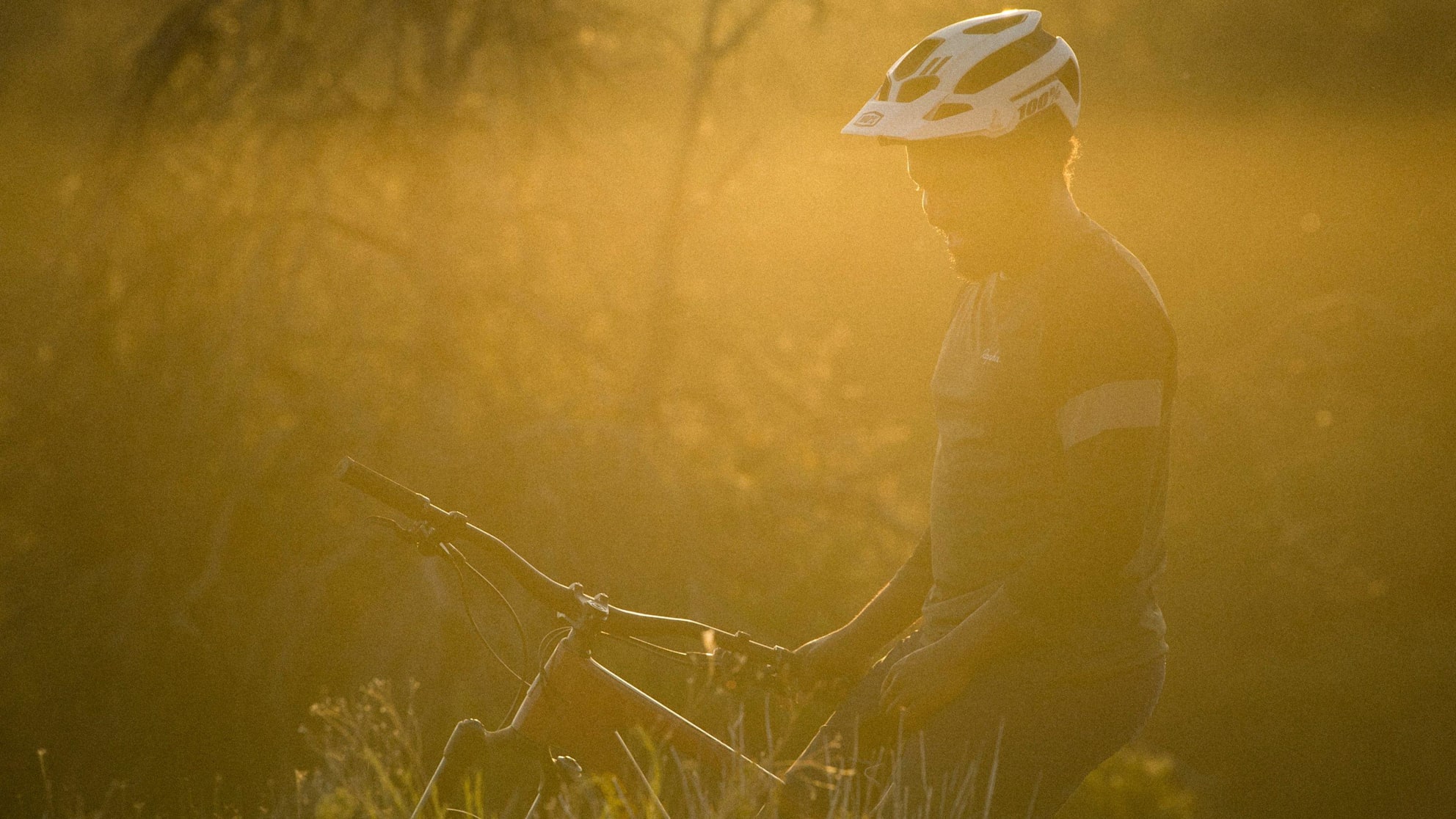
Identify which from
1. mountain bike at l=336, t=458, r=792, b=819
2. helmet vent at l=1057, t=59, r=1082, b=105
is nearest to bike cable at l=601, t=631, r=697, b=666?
mountain bike at l=336, t=458, r=792, b=819

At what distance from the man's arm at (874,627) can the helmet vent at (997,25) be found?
38.6 inches

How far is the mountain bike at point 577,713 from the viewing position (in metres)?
2.46

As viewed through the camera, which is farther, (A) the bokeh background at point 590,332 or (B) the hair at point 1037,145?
(A) the bokeh background at point 590,332

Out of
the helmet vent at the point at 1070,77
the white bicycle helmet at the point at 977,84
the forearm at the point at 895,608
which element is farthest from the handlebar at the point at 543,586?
the helmet vent at the point at 1070,77

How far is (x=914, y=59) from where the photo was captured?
2410 millimetres

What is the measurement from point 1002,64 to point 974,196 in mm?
235

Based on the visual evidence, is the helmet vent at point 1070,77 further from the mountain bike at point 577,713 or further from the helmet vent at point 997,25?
the mountain bike at point 577,713

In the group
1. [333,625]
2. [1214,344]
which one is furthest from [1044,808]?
[1214,344]

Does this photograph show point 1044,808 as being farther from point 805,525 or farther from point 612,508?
point 805,525

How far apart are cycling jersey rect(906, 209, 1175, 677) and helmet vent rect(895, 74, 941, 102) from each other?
351 mm

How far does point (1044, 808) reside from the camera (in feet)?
7.93

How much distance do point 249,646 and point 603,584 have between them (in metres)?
2.09

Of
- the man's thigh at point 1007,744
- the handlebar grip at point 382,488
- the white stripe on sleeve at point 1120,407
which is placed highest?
the white stripe on sleeve at point 1120,407

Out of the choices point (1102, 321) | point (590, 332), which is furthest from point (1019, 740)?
point (590, 332)
